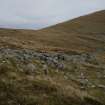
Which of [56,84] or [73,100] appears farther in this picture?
[56,84]

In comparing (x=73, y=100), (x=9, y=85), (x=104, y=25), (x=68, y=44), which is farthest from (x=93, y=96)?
(x=104, y=25)

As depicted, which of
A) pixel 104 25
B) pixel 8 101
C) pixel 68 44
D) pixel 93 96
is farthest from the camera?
pixel 104 25

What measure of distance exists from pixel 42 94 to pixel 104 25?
238 feet

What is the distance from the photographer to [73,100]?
11.7 meters

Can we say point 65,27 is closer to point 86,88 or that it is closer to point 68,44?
point 68,44

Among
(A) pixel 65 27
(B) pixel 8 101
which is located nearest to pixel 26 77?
(B) pixel 8 101

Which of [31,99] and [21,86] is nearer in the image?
[31,99]

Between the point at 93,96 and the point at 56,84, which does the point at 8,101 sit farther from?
the point at 93,96

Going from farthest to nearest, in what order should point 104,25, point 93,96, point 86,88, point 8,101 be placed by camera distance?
point 104,25
point 86,88
point 93,96
point 8,101

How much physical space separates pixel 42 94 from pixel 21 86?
3.37ft

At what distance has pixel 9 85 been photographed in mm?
12039

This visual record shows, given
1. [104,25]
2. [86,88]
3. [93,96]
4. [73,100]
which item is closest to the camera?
[73,100]

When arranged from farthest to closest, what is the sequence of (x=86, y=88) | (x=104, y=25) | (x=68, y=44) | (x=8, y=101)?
(x=104, y=25) < (x=68, y=44) < (x=86, y=88) < (x=8, y=101)

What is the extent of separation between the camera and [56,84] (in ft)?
43.4
